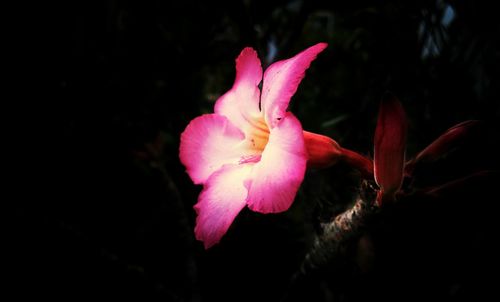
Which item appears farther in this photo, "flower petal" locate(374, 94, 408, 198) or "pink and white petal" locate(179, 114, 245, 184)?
"pink and white petal" locate(179, 114, 245, 184)

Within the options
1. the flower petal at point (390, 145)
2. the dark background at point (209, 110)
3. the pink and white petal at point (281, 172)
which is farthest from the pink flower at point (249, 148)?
the dark background at point (209, 110)

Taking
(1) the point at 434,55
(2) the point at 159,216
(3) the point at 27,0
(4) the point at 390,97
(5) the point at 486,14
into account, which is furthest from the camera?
(2) the point at 159,216

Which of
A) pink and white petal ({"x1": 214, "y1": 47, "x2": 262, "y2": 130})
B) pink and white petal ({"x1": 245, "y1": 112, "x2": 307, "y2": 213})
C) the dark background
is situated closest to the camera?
pink and white petal ({"x1": 245, "y1": 112, "x2": 307, "y2": 213})

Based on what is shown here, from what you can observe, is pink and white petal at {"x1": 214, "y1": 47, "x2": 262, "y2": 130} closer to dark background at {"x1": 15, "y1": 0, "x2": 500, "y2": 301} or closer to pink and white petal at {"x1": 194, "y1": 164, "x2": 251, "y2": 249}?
pink and white petal at {"x1": 194, "y1": 164, "x2": 251, "y2": 249}

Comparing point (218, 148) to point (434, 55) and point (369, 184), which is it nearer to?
point (369, 184)

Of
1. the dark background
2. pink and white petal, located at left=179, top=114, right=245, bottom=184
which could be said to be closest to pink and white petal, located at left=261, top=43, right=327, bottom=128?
pink and white petal, located at left=179, top=114, right=245, bottom=184

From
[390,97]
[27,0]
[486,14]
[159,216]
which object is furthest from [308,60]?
[27,0]
